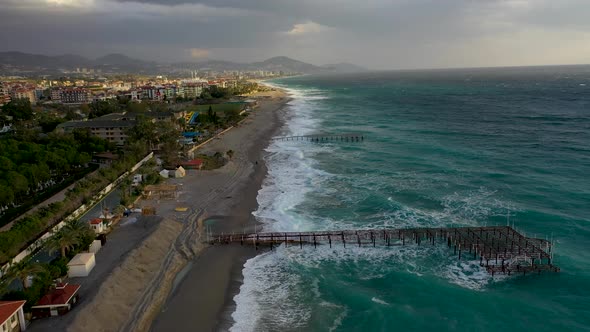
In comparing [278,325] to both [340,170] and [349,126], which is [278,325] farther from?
[349,126]

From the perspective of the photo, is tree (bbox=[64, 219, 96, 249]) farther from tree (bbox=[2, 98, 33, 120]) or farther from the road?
tree (bbox=[2, 98, 33, 120])

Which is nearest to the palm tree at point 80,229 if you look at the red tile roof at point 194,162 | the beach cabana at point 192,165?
the beach cabana at point 192,165

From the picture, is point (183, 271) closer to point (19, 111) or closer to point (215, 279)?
point (215, 279)

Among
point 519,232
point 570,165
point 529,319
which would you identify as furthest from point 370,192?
point 570,165

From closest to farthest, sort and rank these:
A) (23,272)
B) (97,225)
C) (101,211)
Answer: (23,272) → (97,225) → (101,211)

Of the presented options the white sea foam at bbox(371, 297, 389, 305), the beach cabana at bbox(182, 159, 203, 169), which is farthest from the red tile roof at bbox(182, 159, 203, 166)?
the white sea foam at bbox(371, 297, 389, 305)

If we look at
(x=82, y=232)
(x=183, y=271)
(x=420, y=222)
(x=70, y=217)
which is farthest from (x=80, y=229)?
(x=420, y=222)

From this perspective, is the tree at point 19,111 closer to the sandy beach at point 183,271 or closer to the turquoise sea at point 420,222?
the turquoise sea at point 420,222
